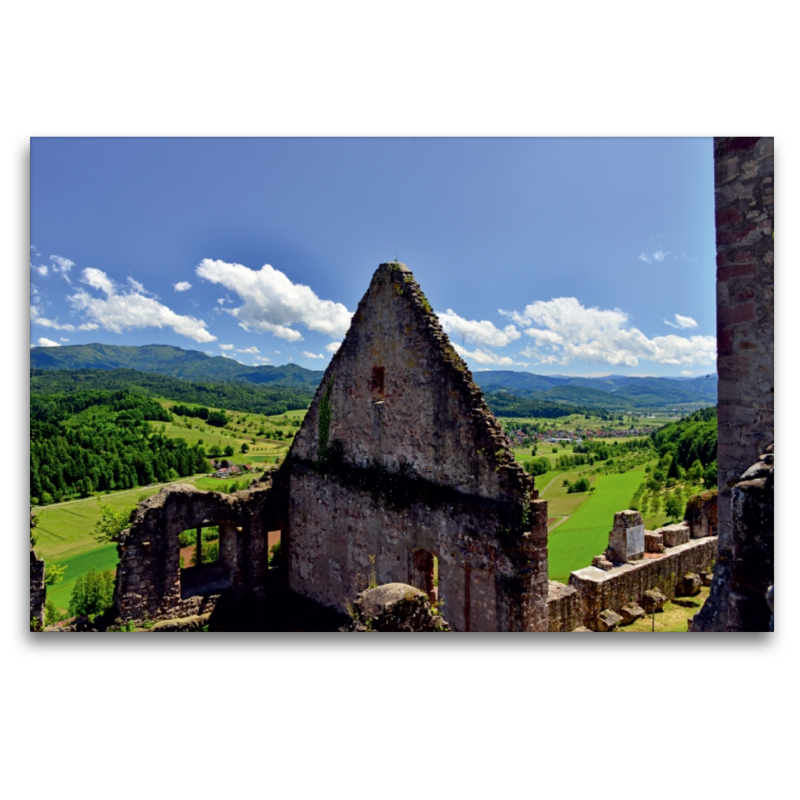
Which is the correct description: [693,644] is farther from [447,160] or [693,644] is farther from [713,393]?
[447,160]

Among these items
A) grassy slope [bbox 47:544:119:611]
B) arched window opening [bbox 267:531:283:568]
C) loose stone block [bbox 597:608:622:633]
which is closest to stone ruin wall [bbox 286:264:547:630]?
arched window opening [bbox 267:531:283:568]

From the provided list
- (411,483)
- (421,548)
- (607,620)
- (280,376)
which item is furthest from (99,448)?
(607,620)

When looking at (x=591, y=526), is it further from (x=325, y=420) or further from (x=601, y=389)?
(x=325, y=420)

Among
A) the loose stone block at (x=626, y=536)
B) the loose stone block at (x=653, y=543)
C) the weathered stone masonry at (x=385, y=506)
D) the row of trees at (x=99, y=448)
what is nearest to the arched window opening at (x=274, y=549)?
the weathered stone masonry at (x=385, y=506)

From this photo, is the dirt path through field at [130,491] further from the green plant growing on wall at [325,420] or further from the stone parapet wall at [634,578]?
the stone parapet wall at [634,578]

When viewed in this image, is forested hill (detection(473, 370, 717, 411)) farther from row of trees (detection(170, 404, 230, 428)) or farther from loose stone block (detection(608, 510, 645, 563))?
row of trees (detection(170, 404, 230, 428))

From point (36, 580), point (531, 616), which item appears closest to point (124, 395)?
point (36, 580)
